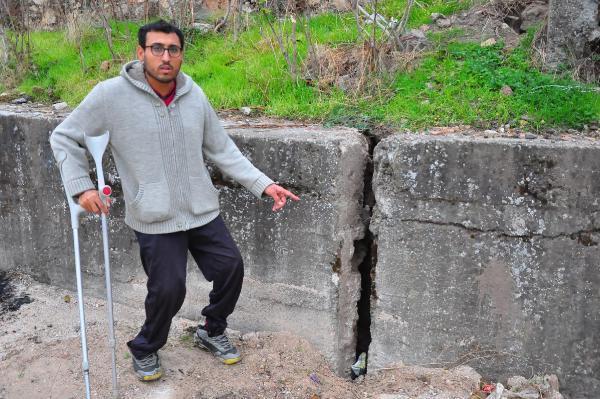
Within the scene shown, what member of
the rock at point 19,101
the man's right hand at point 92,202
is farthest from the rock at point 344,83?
the rock at point 19,101

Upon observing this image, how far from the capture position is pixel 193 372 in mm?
3828

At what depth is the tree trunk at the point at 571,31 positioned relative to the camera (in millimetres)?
4453

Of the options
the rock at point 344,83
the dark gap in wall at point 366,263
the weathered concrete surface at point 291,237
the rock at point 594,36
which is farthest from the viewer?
the rock at point 344,83

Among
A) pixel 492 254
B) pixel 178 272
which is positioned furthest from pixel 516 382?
pixel 178 272

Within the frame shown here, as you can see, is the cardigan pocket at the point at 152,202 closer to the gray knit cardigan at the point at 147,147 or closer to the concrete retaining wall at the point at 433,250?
the gray knit cardigan at the point at 147,147

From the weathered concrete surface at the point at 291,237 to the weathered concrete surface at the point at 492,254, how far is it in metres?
0.21

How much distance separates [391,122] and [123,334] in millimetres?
2181

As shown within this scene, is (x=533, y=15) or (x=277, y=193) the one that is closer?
(x=277, y=193)

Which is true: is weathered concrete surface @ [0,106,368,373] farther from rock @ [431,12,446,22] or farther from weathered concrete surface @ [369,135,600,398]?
rock @ [431,12,446,22]

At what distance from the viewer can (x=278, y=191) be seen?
3.54 metres

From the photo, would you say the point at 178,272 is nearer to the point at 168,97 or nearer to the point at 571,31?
the point at 168,97

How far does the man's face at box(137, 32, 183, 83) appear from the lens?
128 inches

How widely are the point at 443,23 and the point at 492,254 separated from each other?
2.58 meters

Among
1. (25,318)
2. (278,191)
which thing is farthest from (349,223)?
(25,318)
